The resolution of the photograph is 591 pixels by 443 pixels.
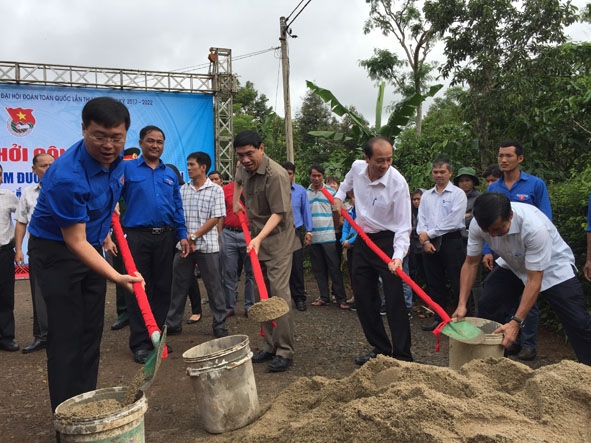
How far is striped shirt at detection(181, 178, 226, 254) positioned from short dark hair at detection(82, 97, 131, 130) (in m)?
2.68

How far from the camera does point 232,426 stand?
301 centimetres

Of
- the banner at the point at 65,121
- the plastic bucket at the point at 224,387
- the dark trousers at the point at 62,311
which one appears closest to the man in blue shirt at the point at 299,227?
the plastic bucket at the point at 224,387

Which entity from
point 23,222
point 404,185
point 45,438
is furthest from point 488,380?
point 23,222

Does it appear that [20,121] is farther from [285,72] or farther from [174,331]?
[174,331]

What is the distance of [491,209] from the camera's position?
3.12 m

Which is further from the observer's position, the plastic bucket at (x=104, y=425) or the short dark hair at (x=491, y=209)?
the short dark hair at (x=491, y=209)

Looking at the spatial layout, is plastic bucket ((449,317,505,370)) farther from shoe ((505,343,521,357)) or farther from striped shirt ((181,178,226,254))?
striped shirt ((181,178,226,254))

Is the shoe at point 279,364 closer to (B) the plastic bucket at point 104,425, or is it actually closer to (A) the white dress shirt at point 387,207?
(A) the white dress shirt at point 387,207

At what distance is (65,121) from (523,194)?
364 inches

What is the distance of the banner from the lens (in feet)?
33.1

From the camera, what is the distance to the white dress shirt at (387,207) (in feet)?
13.3

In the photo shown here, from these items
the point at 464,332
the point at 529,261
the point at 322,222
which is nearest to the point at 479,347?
the point at 464,332

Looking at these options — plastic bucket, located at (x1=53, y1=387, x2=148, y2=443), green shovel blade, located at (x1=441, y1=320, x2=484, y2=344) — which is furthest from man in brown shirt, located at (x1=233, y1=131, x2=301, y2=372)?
plastic bucket, located at (x1=53, y1=387, x2=148, y2=443)

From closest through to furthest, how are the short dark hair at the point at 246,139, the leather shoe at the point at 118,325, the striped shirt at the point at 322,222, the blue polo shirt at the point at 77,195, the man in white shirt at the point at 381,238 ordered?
1. the blue polo shirt at the point at 77,195
2. the man in white shirt at the point at 381,238
3. the short dark hair at the point at 246,139
4. the leather shoe at the point at 118,325
5. the striped shirt at the point at 322,222
